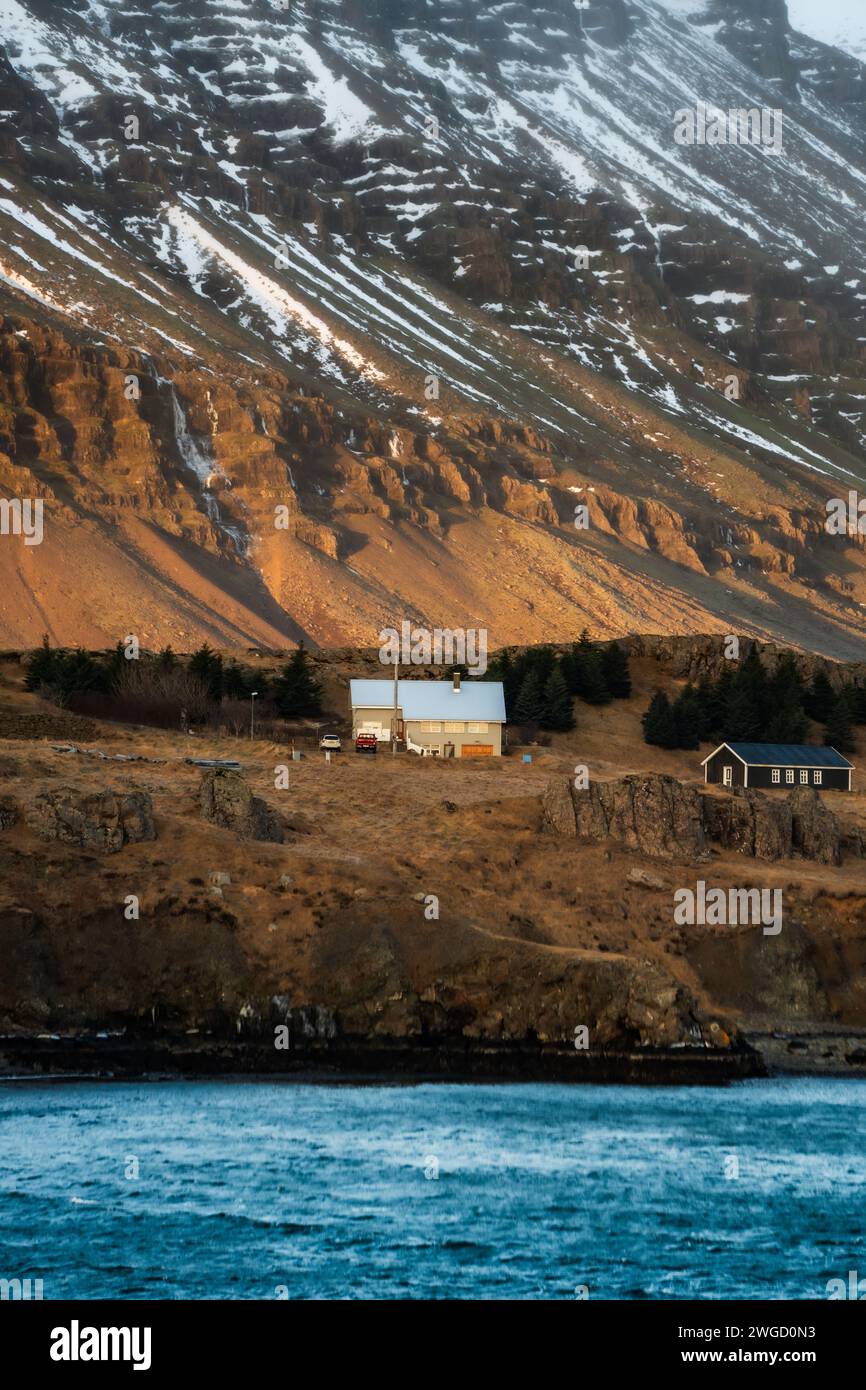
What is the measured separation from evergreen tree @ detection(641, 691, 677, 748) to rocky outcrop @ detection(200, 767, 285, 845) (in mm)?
38210

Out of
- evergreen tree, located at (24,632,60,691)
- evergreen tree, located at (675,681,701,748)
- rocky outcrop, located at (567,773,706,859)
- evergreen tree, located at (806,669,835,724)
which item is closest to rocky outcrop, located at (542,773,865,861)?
rocky outcrop, located at (567,773,706,859)

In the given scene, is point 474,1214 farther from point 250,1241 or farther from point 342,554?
point 342,554

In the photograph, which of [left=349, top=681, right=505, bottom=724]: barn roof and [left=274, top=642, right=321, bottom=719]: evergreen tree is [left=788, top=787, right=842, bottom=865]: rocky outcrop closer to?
[left=349, top=681, right=505, bottom=724]: barn roof

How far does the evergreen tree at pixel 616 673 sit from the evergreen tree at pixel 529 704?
20.2ft

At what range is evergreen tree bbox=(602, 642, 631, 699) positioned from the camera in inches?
3952

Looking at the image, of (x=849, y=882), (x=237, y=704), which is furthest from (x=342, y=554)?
(x=849, y=882)

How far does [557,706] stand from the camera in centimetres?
9375

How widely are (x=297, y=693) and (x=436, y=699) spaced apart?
1034 centimetres

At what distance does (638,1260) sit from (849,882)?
32249 mm

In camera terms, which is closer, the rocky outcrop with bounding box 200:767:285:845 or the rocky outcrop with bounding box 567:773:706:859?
the rocky outcrop with bounding box 200:767:285:845

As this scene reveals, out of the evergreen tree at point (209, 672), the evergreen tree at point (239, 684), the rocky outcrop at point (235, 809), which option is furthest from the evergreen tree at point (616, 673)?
the rocky outcrop at point (235, 809)

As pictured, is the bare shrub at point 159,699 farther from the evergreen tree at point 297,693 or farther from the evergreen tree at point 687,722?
the evergreen tree at point 687,722

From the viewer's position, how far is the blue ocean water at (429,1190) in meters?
29.0

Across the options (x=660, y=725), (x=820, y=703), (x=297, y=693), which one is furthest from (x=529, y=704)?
(x=820, y=703)
